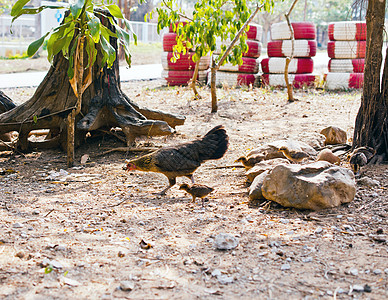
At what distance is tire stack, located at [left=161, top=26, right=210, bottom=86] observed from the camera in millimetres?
11273

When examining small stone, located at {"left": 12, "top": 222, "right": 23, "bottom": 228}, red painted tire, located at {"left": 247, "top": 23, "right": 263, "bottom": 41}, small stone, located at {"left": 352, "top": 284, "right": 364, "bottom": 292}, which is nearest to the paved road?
red painted tire, located at {"left": 247, "top": 23, "right": 263, "bottom": 41}

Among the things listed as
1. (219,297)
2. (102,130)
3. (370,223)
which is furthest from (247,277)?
(102,130)

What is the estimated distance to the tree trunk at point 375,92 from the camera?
4.60 m

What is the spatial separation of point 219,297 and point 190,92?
800cm

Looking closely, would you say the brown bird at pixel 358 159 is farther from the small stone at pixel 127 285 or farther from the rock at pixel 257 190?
the small stone at pixel 127 285

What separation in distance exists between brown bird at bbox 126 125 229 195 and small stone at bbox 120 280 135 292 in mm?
1793

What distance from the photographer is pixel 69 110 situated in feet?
18.5

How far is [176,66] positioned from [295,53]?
297cm

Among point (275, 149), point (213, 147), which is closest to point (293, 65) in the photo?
point (275, 149)

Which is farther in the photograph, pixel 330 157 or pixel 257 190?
pixel 330 157

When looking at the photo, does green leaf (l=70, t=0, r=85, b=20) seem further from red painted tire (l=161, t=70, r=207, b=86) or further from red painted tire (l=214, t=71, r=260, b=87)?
red painted tire (l=161, t=70, r=207, b=86)

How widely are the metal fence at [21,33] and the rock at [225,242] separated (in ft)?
Answer: 55.0

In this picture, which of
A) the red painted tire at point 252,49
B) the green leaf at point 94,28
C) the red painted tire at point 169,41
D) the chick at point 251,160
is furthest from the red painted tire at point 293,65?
the green leaf at point 94,28

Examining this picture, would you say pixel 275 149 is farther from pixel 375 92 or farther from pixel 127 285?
pixel 127 285
